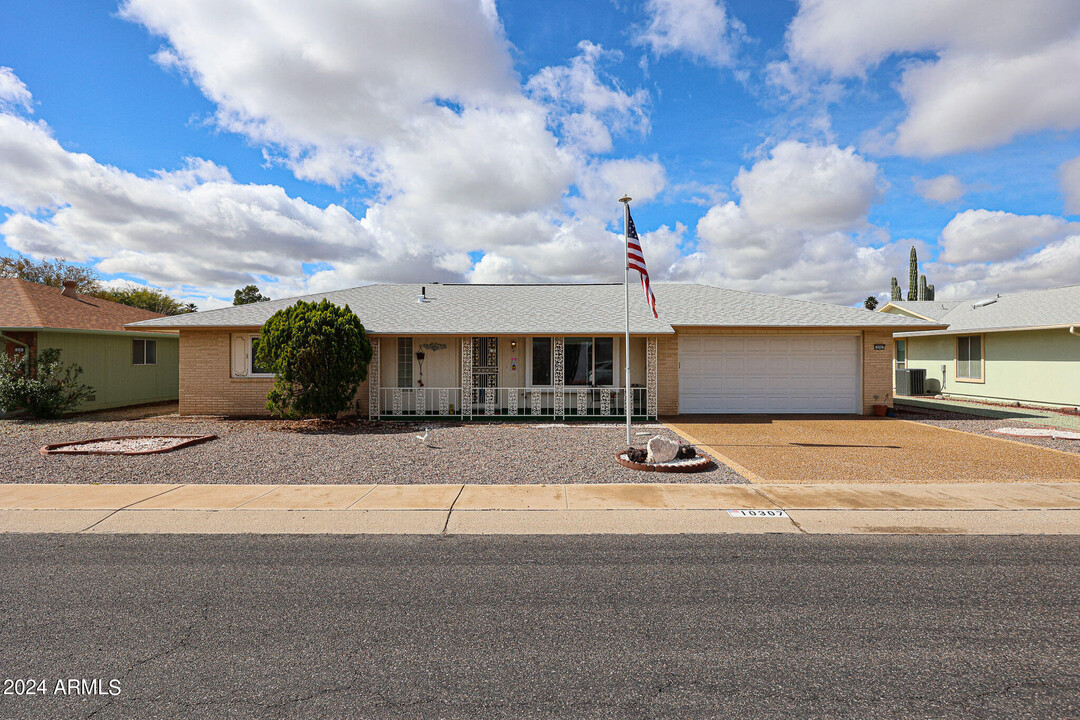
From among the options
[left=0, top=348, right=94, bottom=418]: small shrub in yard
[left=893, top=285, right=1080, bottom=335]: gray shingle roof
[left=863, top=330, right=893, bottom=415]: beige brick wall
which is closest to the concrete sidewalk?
[left=863, top=330, right=893, bottom=415]: beige brick wall

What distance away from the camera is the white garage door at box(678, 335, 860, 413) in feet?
53.1

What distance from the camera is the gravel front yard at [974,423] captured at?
11234mm

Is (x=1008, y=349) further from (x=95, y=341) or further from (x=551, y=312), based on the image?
(x=95, y=341)

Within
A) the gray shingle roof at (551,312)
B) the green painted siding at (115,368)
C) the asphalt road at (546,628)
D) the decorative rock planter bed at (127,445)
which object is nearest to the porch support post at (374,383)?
the gray shingle roof at (551,312)

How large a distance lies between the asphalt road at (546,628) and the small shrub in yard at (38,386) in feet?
41.8

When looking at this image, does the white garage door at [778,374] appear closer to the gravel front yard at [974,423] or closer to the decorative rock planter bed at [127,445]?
the gravel front yard at [974,423]

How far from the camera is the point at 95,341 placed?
17.2m

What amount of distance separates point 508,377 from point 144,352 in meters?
14.2

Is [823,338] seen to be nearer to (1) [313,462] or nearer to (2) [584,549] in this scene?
(2) [584,549]

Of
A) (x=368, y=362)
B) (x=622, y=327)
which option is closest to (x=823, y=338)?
(x=622, y=327)

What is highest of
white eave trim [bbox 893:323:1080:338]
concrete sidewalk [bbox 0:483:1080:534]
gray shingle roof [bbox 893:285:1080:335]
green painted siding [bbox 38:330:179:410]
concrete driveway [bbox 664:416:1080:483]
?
gray shingle roof [bbox 893:285:1080:335]

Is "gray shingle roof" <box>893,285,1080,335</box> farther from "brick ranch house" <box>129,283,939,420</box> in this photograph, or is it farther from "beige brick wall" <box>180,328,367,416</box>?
"beige brick wall" <box>180,328,367,416</box>

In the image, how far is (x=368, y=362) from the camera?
14.1 metres

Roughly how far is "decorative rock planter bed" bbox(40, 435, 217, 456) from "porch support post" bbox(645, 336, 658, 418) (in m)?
11.1
